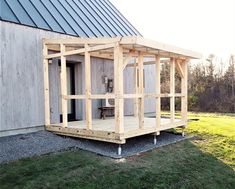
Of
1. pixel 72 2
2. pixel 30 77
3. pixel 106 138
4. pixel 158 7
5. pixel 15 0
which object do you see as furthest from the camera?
pixel 158 7

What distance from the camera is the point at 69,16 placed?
33.5 ft

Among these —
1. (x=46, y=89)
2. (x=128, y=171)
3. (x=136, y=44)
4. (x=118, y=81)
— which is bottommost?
(x=128, y=171)

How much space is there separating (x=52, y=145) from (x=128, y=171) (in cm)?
246

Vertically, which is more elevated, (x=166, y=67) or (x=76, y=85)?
(x=166, y=67)

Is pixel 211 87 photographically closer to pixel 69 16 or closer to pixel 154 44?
pixel 69 16

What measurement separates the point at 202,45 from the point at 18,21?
76.1 ft

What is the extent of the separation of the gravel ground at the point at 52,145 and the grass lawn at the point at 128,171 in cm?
32

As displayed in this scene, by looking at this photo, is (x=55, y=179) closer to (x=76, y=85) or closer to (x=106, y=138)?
(x=106, y=138)

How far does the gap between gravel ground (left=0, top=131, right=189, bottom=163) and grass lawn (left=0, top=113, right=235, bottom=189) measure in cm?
32

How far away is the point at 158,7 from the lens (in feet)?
70.1

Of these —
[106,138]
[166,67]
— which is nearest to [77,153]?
[106,138]

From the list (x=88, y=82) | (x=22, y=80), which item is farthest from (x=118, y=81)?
(x=22, y=80)

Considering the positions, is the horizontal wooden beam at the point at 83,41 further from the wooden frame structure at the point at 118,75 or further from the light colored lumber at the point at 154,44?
the light colored lumber at the point at 154,44

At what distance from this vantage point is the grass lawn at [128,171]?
14.8ft
